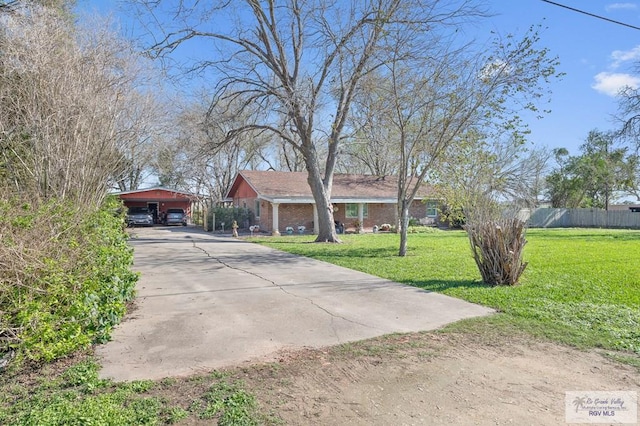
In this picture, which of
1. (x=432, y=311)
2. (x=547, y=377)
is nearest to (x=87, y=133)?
(x=432, y=311)

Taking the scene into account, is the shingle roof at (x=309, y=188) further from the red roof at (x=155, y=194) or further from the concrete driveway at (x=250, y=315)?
the concrete driveway at (x=250, y=315)

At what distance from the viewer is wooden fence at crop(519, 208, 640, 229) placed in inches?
1383

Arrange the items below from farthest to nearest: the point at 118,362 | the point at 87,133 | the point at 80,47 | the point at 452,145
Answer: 1. the point at 452,145
2. the point at 80,47
3. the point at 87,133
4. the point at 118,362

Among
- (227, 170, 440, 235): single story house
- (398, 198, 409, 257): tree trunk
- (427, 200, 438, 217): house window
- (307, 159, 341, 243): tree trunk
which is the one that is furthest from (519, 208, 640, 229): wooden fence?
(398, 198, 409, 257): tree trunk

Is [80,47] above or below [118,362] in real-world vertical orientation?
above

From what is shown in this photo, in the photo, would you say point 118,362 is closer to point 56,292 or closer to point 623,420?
point 56,292

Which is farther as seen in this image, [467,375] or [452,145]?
[452,145]

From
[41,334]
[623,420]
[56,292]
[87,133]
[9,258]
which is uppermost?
[87,133]

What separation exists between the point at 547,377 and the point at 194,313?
4.84 m

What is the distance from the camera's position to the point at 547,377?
3.88 meters

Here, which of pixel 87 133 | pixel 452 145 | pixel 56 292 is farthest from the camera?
pixel 452 145

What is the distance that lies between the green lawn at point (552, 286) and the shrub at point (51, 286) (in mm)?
5322

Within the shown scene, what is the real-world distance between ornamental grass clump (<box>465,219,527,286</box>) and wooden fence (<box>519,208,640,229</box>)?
30.3 m

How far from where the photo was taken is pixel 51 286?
3.76 meters
